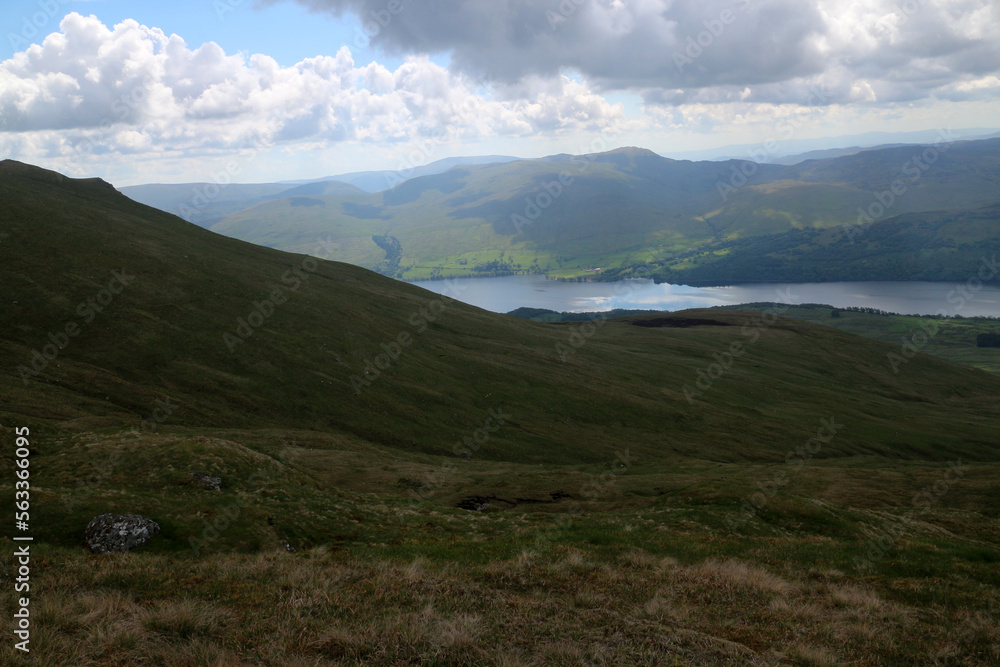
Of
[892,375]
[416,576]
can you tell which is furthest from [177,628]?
[892,375]

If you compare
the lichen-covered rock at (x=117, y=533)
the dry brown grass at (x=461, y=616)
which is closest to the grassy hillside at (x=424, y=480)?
the dry brown grass at (x=461, y=616)

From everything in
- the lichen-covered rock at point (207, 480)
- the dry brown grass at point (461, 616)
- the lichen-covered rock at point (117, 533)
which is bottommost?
the lichen-covered rock at point (207, 480)

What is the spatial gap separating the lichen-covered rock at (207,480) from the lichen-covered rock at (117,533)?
8.46 meters

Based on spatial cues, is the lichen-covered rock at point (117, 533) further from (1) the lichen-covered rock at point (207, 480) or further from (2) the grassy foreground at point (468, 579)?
(1) the lichen-covered rock at point (207, 480)

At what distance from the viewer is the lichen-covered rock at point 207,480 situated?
3036 centimetres

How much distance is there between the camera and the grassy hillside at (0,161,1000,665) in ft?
42.2

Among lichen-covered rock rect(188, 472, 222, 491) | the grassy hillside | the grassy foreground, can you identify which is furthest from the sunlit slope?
the grassy foreground

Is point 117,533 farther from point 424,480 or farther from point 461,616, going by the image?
point 424,480

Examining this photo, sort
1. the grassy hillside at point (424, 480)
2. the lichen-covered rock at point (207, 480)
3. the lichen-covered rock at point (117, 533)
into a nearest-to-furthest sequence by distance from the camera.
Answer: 1. the grassy hillside at point (424, 480)
2. the lichen-covered rock at point (117, 533)
3. the lichen-covered rock at point (207, 480)

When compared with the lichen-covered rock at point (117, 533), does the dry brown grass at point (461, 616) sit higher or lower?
higher

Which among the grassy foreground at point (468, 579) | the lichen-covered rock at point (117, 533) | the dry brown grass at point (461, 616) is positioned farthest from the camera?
the lichen-covered rock at point (117, 533)

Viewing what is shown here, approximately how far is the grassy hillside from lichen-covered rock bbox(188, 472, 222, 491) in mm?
592

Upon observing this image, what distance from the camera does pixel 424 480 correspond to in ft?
160

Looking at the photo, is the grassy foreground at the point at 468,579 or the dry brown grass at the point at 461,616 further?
the grassy foreground at the point at 468,579
